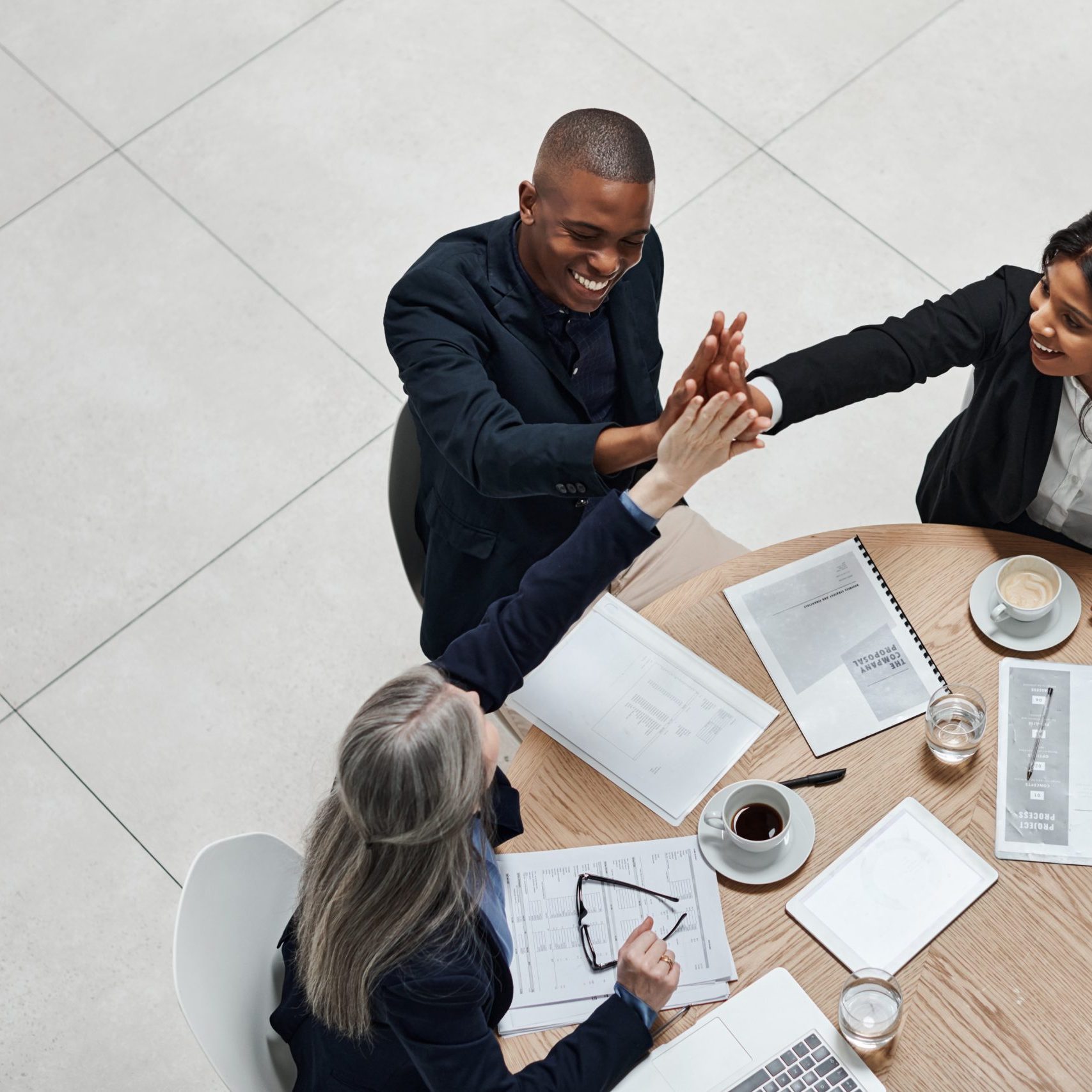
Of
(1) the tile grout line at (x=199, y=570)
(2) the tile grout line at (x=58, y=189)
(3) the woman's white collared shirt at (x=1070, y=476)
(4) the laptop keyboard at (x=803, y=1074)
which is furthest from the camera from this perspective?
(2) the tile grout line at (x=58, y=189)

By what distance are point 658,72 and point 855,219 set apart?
0.71m

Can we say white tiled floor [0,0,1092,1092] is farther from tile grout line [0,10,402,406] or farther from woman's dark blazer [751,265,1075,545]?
woman's dark blazer [751,265,1075,545]

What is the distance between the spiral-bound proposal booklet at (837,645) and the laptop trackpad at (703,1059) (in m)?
0.39

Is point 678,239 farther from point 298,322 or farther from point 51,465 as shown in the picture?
point 51,465

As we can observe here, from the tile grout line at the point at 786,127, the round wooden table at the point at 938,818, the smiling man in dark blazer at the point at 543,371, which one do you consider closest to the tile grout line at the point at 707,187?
the tile grout line at the point at 786,127

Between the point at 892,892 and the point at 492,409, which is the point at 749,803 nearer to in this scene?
the point at 892,892

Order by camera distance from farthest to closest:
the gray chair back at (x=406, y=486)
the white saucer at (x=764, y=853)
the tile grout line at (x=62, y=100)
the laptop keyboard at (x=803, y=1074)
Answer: the tile grout line at (x=62, y=100) → the gray chair back at (x=406, y=486) → the white saucer at (x=764, y=853) → the laptop keyboard at (x=803, y=1074)

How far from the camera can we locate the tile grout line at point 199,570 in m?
2.75


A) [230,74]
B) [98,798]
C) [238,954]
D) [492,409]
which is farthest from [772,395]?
[230,74]

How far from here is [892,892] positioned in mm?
1639

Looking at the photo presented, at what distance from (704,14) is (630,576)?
6.97ft

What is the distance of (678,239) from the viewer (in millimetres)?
3316

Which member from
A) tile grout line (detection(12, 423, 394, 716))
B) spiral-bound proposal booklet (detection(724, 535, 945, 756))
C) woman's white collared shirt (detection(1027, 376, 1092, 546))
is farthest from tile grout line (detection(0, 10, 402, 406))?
woman's white collared shirt (detection(1027, 376, 1092, 546))

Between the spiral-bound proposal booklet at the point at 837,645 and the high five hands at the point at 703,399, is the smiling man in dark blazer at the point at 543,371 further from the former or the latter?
the spiral-bound proposal booklet at the point at 837,645
